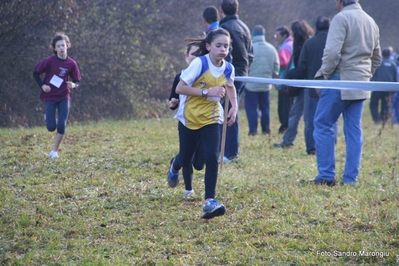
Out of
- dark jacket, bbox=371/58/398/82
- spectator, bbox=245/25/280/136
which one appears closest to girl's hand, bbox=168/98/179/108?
spectator, bbox=245/25/280/136

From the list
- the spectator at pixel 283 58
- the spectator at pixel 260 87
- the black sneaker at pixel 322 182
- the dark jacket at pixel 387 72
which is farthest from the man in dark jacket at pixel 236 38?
the dark jacket at pixel 387 72

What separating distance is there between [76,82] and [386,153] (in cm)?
506

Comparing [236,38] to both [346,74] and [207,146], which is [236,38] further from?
[207,146]

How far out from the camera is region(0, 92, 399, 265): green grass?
16.0 feet

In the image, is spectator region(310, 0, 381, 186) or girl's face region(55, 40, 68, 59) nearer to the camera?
spectator region(310, 0, 381, 186)

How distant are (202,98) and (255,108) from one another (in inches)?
270

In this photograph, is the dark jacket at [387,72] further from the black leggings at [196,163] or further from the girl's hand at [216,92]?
the girl's hand at [216,92]

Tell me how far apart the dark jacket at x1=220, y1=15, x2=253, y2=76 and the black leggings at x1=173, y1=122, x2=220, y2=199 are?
2.96m

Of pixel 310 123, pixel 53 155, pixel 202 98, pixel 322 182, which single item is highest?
pixel 202 98

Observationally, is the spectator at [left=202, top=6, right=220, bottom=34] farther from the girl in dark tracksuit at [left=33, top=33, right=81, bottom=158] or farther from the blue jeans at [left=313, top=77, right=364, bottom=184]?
the girl in dark tracksuit at [left=33, top=33, right=81, bottom=158]

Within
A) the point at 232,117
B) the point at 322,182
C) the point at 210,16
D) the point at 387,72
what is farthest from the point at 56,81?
the point at 387,72

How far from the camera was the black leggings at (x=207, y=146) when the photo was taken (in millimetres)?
5828

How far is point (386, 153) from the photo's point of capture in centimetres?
1049

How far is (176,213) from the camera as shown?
6.07m
